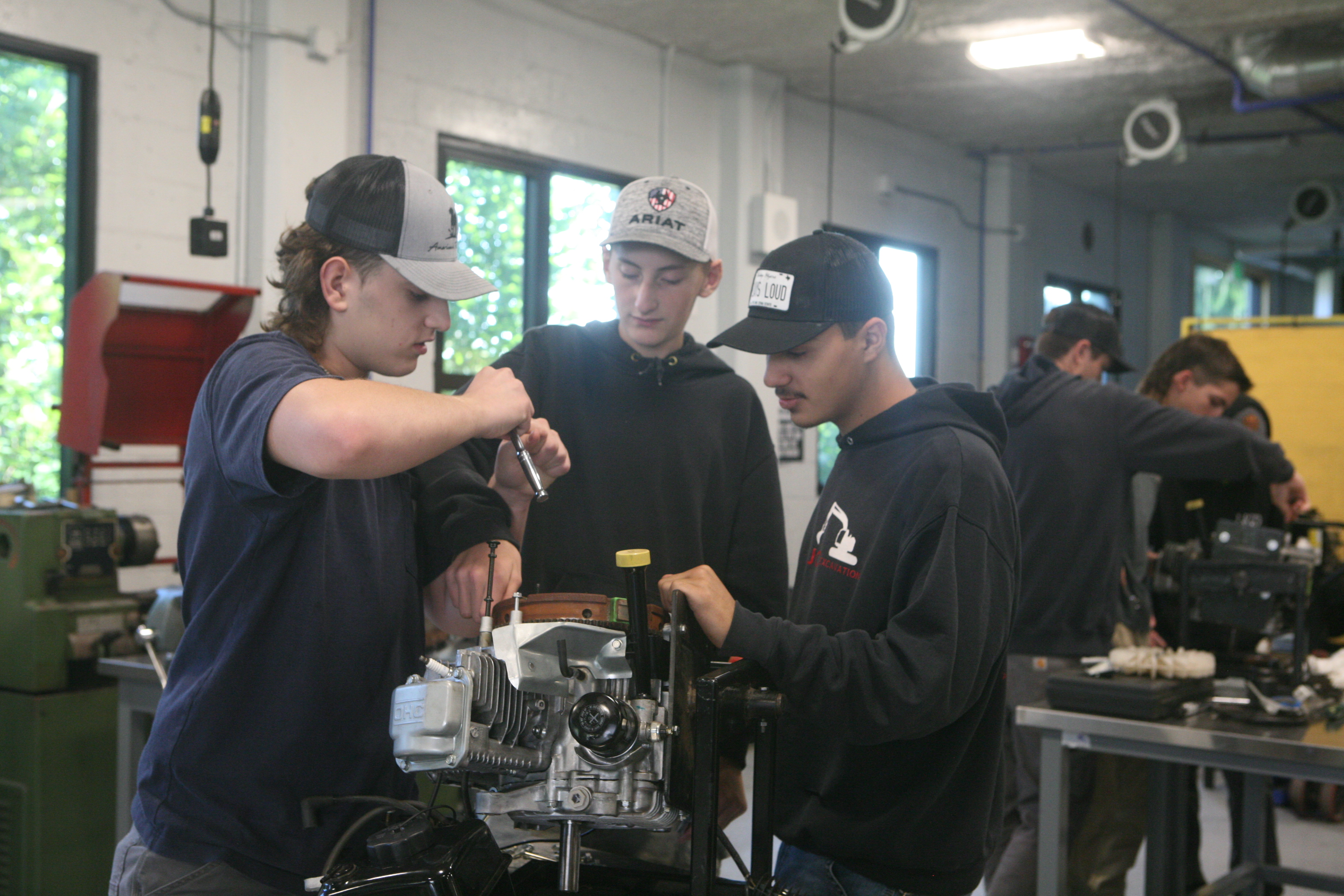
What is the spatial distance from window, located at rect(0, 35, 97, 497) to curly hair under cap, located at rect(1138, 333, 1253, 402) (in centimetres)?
327

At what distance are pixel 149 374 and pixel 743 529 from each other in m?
1.98

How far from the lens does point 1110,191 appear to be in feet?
29.5

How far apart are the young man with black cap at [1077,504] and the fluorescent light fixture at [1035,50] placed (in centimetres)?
294

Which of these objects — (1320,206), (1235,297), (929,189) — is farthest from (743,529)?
(1235,297)

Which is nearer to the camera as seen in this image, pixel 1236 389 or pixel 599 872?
pixel 599 872

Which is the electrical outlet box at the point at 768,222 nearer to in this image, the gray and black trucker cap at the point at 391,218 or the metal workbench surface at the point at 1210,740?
the metal workbench surface at the point at 1210,740

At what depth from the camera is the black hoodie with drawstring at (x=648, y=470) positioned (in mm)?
1756

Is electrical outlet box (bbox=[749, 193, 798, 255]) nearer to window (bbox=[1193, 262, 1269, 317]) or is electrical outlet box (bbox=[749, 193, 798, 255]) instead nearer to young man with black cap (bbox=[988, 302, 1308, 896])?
young man with black cap (bbox=[988, 302, 1308, 896])

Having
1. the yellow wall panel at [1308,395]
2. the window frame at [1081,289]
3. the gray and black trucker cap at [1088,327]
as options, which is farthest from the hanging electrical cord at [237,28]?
the window frame at [1081,289]

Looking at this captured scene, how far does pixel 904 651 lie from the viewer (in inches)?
49.3

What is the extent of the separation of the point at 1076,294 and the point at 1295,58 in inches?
141

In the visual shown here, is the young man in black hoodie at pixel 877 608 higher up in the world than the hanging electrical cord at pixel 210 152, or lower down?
lower down

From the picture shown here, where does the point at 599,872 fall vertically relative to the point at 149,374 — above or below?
below

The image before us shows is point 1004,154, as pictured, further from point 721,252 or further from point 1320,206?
point 721,252
